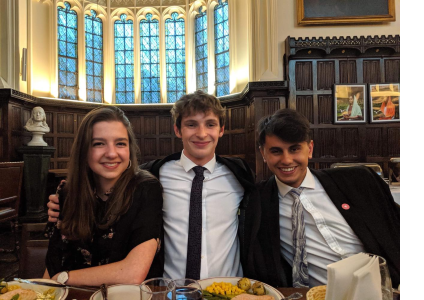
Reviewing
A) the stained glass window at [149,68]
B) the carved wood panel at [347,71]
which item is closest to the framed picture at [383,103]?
the carved wood panel at [347,71]

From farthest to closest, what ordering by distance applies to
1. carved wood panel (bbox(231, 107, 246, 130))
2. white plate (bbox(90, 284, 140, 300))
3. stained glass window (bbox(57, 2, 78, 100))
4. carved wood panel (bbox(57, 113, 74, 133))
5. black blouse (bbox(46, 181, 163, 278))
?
stained glass window (bbox(57, 2, 78, 100)) < carved wood panel (bbox(57, 113, 74, 133)) < carved wood panel (bbox(231, 107, 246, 130)) < black blouse (bbox(46, 181, 163, 278)) < white plate (bbox(90, 284, 140, 300))

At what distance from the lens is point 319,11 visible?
745 centimetres

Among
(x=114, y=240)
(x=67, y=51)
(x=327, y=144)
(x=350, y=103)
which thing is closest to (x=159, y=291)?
(x=114, y=240)

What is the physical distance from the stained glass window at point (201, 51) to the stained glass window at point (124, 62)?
234 centimetres

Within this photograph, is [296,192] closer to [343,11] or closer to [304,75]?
[304,75]

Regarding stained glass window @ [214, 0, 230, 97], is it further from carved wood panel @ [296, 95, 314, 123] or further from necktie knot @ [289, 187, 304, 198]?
necktie knot @ [289, 187, 304, 198]

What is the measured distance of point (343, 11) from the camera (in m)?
7.44

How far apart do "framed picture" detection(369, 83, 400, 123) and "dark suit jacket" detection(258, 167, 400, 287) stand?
6.14 m

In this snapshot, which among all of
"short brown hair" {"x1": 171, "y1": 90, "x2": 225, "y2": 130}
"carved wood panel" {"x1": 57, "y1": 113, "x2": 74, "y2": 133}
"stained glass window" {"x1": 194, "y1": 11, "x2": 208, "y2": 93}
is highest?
"stained glass window" {"x1": 194, "y1": 11, "x2": 208, "y2": 93}

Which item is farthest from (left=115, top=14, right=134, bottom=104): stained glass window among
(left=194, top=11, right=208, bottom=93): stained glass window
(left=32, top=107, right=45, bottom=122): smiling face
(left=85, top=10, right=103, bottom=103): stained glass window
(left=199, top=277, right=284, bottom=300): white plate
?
(left=199, top=277, right=284, bottom=300): white plate

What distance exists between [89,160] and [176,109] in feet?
2.28

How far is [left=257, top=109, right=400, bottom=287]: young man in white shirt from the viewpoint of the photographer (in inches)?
70.1

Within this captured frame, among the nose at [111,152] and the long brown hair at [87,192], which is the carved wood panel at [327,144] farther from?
the nose at [111,152]

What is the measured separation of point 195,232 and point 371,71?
24.1 ft
